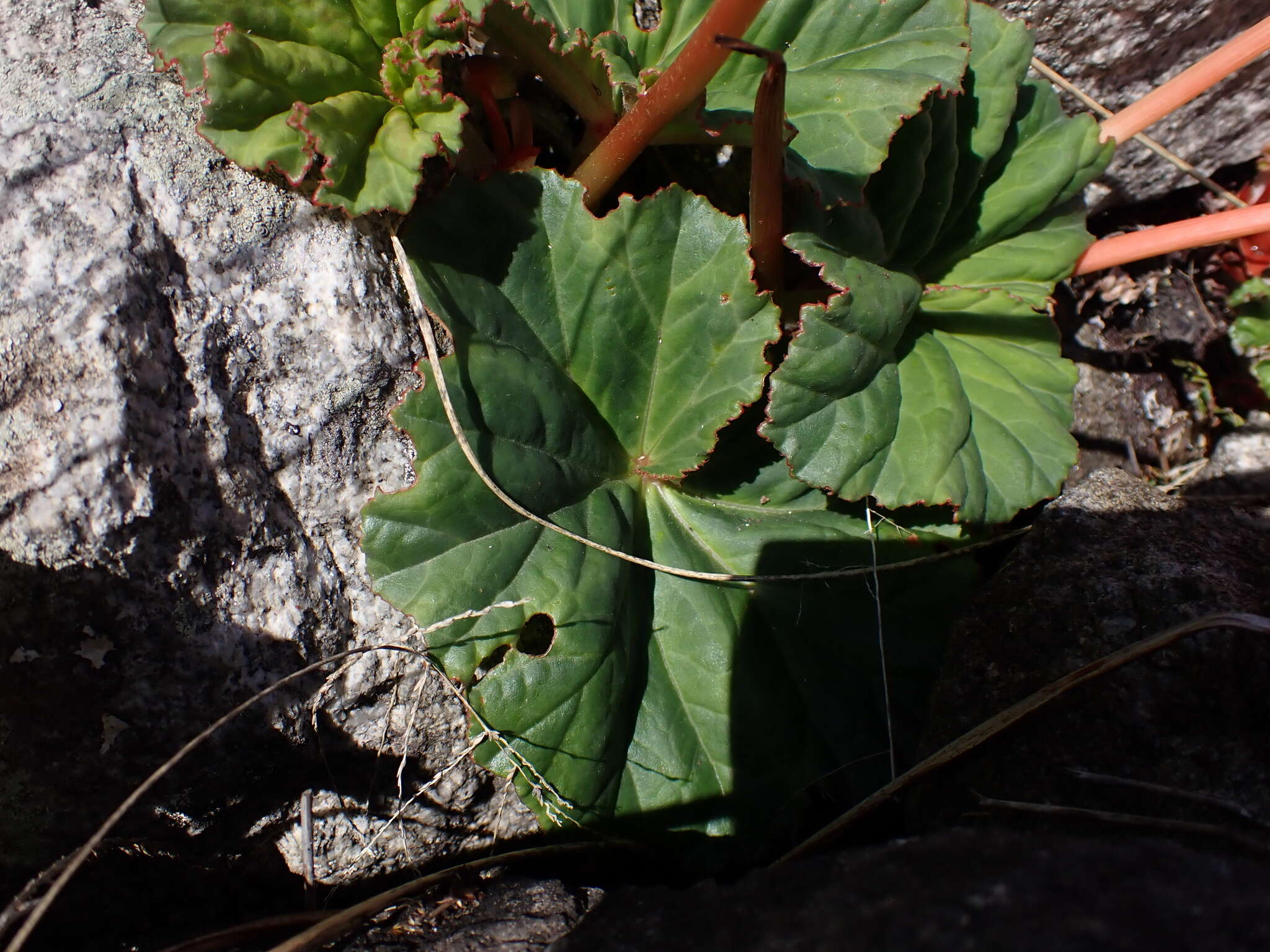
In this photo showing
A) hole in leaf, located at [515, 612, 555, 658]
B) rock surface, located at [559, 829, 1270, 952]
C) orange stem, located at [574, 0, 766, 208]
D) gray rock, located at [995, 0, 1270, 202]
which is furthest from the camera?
gray rock, located at [995, 0, 1270, 202]

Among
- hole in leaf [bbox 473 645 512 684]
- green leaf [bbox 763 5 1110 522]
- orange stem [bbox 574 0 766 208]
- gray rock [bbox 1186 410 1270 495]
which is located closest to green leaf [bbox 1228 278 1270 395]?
gray rock [bbox 1186 410 1270 495]

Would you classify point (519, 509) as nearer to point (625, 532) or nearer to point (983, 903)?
point (625, 532)

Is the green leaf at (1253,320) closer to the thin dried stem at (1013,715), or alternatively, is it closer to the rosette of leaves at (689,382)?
the rosette of leaves at (689,382)

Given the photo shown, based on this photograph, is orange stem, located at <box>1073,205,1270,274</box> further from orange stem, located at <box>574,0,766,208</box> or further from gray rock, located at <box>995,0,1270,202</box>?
orange stem, located at <box>574,0,766,208</box>

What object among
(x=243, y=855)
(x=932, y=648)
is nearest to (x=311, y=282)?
(x=243, y=855)

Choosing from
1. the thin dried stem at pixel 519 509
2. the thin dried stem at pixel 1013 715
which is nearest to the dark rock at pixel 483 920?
the thin dried stem at pixel 1013 715

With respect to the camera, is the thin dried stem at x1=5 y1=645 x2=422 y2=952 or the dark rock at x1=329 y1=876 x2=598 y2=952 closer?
the thin dried stem at x1=5 y1=645 x2=422 y2=952
